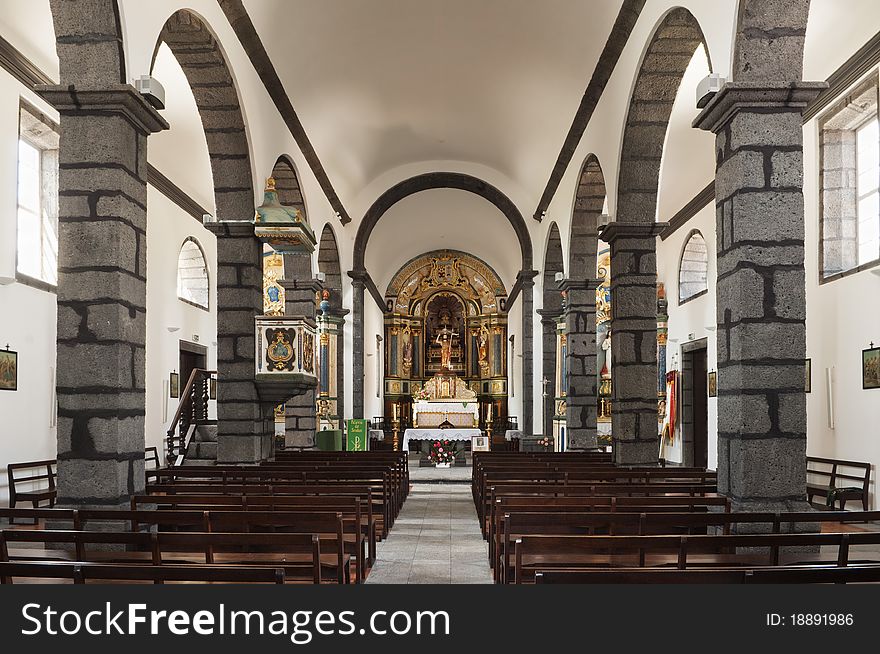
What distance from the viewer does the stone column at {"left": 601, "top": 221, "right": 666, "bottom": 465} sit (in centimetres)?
1049

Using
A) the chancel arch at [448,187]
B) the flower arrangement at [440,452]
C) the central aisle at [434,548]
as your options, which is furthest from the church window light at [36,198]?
the flower arrangement at [440,452]

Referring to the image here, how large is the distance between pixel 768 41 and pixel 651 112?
3.84 meters

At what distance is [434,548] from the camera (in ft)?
26.5

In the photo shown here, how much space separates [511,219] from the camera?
19.9 meters

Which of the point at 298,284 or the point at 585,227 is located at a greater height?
the point at 585,227

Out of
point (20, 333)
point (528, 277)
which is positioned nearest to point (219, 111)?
point (20, 333)

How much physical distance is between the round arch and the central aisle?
8.76 meters

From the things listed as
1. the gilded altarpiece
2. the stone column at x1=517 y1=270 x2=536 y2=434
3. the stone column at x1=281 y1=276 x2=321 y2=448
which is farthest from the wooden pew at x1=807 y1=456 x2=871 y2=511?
the gilded altarpiece

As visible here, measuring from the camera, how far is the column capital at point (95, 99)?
250 inches

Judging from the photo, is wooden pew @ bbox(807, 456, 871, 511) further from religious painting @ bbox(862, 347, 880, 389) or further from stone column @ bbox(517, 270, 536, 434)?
stone column @ bbox(517, 270, 536, 434)

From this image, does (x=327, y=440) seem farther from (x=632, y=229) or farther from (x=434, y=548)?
(x=434, y=548)

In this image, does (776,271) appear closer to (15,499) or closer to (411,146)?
(15,499)

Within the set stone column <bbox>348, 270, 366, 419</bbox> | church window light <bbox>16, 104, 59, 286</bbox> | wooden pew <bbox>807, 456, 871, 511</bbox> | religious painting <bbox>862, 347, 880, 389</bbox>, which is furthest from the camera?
stone column <bbox>348, 270, 366, 419</bbox>

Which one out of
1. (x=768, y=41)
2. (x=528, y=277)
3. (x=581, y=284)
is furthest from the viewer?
(x=528, y=277)
